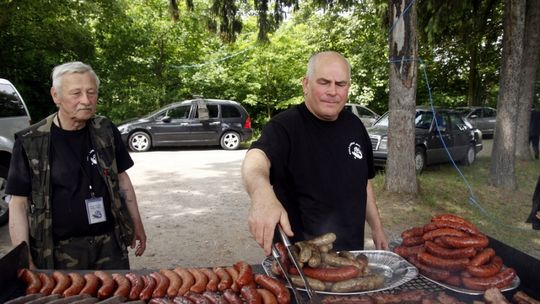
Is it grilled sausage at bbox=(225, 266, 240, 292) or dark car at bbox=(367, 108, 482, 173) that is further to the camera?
dark car at bbox=(367, 108, 482, 173)

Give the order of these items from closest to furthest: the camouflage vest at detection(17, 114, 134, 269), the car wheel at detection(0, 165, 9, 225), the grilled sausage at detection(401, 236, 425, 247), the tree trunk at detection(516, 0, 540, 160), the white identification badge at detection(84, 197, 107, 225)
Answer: the grilled sausage at detection(401, 236, 425, 247), the camouflage vest at detection(17, 114, 134, 269), the white identification badge at detection(84, 197, 107, 225), the car wheel at detection(0, 165, 9, 225), the tree trunk at detection(516, 0, 540, 160)

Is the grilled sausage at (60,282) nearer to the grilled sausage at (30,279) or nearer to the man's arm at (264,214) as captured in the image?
the grilled sausage at (30,279)

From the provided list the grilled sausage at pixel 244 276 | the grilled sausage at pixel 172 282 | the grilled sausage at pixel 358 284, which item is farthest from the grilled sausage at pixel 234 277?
the grilled sausage at pixel 358 284

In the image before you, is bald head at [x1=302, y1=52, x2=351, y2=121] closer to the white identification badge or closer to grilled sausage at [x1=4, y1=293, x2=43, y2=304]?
the white identification badge

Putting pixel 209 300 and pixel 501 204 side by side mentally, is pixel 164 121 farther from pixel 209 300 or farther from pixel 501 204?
pixel 209 300

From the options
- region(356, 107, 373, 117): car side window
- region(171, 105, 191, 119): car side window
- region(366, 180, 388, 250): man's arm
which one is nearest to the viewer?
region(366, 180, 388, 250): man's arm

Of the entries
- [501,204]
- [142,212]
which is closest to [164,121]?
[142,212]

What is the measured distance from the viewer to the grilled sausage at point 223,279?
87.2 inches

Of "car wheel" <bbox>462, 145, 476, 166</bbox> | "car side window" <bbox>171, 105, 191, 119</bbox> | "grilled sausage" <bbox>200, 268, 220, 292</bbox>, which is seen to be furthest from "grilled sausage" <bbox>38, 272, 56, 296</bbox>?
"car side window" <bbox>171, 105, 191, 119</bbox>

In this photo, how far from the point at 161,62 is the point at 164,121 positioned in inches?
270

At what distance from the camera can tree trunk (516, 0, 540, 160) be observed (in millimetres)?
11766

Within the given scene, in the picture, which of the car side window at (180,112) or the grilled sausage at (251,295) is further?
the car side window at (180,112)

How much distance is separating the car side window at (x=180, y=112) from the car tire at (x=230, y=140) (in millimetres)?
1733

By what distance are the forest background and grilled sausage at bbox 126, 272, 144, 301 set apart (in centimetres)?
747
